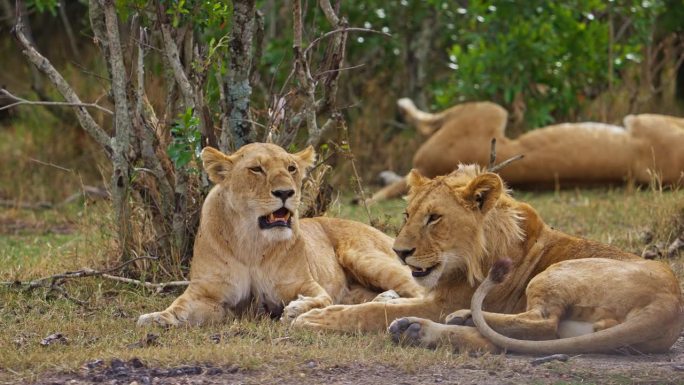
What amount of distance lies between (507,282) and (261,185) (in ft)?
3.63

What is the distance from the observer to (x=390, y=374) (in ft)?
15.2

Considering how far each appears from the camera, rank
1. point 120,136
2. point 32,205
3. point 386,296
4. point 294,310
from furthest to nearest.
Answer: point 32,205, point 120,136, point 386,296, point 294,310

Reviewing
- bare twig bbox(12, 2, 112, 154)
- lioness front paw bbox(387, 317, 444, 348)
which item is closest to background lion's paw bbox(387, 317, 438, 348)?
lioness front paw bbox(387, 317, 444, 348)

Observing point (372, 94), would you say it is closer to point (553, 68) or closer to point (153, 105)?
point (553, 68)

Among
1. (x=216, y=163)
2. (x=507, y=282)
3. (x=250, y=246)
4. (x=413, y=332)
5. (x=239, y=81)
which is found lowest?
(x=413, y=332)

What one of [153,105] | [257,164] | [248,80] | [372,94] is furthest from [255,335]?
[372,94]

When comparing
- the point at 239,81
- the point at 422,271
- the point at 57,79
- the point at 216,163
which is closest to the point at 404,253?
the point at 422,271

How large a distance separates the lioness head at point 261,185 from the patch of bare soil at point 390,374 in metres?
1.01

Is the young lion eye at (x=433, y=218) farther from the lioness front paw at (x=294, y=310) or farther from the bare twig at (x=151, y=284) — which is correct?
the bare twig at (x=151, y=284)

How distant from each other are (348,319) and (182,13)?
5.88 ft

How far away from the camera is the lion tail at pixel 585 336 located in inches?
190

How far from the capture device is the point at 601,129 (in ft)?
33.8

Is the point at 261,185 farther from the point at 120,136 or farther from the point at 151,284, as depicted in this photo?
the point at 120,136

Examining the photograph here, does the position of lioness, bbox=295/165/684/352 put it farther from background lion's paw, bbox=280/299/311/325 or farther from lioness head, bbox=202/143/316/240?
lioness head, bbox=202/143/316/240
